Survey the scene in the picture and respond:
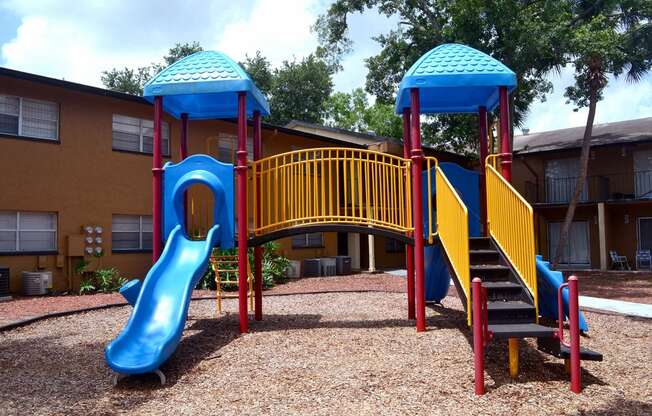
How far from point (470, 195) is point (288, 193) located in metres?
3.35

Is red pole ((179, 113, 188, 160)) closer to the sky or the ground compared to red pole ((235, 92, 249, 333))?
closer to the sky

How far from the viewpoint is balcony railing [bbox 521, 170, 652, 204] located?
2471 centimetres

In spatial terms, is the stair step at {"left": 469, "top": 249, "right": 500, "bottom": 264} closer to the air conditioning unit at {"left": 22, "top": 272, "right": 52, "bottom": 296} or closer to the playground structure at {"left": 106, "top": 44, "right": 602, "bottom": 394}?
the playground structure at {"left": 106, "top": 44, "right": 602, "bottom": 394}

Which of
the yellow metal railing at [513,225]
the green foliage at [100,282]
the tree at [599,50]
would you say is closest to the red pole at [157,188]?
the yellow metal railing at [513,225]

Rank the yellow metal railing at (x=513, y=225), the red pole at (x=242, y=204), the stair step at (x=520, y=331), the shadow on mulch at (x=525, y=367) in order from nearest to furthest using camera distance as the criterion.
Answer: the stair step at (x=520, y=331) → the shadow on mulch at (x=525, y=367) → the yellow metal railing at (x=513, y=225) → the red pole at (x=242, y=204)

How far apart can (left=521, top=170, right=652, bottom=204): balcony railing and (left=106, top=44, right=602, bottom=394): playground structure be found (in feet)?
56.2

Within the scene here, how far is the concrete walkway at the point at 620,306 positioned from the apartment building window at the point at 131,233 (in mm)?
12043

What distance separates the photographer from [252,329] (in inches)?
357

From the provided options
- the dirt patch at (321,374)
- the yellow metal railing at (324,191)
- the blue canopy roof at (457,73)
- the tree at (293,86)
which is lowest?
the dirt patch at (321,374)

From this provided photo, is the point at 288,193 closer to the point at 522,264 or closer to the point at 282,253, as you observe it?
the point at 522,264

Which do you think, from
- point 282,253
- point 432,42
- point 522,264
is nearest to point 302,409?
point 522,264

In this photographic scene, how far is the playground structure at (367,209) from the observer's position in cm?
668

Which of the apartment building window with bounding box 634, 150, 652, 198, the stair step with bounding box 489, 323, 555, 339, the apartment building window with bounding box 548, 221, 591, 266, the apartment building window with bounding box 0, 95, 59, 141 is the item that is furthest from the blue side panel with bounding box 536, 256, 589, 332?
the apartment building window with bounding box 548, 221, 591, 266

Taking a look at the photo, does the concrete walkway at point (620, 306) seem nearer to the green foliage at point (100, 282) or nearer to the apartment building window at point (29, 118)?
→ the green foliage at point (100, 282)
